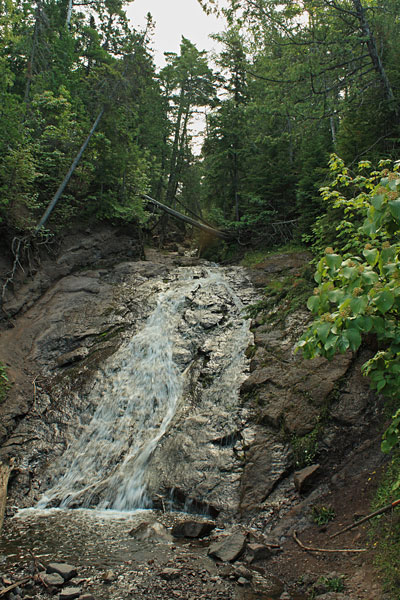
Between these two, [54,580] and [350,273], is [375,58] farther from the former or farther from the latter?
[54,580]

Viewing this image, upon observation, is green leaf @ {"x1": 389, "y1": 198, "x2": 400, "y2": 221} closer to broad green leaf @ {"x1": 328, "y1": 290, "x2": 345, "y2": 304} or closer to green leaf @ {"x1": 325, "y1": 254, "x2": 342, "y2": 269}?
green leaf @ {"x1": 325, "y1": 254, "x2": 342, "y2": 269}

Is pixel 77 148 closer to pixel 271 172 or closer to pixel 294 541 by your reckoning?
pixel 271 172

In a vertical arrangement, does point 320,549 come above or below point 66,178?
below

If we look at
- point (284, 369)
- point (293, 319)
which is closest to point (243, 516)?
point (284, 369)

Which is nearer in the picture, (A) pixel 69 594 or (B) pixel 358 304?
(B) pixel 358 304

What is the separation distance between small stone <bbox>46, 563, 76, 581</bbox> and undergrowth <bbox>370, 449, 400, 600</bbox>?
3.36 meters

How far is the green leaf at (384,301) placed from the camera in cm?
232

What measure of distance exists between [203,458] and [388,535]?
350 centimetres

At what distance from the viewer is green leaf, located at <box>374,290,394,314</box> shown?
91.5 inches

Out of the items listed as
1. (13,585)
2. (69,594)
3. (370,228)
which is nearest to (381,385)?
(370,228)

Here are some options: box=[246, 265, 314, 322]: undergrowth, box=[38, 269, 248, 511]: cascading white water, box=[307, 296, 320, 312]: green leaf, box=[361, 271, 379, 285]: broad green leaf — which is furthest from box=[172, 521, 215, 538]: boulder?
box=[246, 265, 314, 322]: undergrowth

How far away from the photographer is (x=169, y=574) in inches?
168

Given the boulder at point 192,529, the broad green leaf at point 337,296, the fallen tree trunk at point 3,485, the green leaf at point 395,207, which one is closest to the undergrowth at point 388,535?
the broad green leaf at point 337,296

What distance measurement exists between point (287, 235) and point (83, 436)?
1333 centimetres
